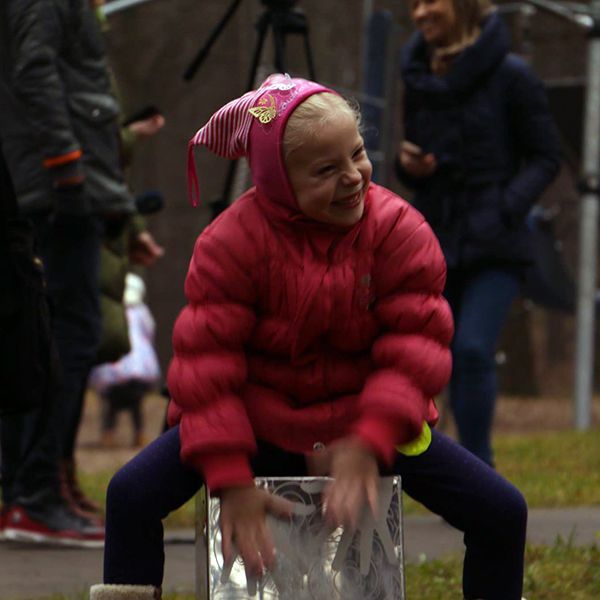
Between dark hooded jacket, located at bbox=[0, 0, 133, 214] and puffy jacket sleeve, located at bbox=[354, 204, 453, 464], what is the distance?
2065 millimetres

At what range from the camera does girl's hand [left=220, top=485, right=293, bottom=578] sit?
290cm

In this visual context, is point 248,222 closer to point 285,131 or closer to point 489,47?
point 285,131

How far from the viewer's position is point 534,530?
215 inches

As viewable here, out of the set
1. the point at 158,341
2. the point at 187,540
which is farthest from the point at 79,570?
the point at 158,341

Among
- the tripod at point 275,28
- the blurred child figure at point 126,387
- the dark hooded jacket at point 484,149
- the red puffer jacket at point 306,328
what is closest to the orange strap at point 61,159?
the tripod at point 275,28

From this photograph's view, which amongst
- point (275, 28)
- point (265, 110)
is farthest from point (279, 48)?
point (265, 110)

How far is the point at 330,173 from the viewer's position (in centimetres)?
311

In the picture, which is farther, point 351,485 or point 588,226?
point 588,226

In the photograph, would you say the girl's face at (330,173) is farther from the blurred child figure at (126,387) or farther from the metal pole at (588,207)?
the blurred child figure at (126,387)

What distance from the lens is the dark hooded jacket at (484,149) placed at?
5.69 meters

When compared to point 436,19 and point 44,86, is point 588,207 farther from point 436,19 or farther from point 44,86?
point 44,86

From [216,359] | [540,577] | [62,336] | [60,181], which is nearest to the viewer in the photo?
[216,359]

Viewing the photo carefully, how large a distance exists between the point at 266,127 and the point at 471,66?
266 centimetres

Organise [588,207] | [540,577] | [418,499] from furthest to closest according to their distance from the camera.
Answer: [588,207] → [540,577] → [418,499]
